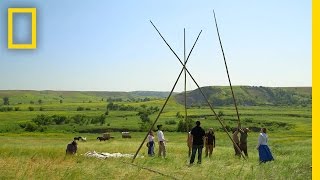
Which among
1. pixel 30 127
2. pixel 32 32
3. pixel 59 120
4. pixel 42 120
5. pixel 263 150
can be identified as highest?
pixel 32 32

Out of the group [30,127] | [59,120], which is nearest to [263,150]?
[30,127]

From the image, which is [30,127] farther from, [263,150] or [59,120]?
[263,150]

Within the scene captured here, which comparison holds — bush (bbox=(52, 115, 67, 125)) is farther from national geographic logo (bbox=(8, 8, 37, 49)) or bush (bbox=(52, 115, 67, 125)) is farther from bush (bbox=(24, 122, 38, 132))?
national geographic logo (bbox=(8, 8, 37, 49))

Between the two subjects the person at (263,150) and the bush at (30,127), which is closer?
the person at (263,150)

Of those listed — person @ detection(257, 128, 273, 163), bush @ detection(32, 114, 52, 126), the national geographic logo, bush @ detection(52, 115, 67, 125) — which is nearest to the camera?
the national geographic logo

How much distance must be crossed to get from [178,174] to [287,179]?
328 cm

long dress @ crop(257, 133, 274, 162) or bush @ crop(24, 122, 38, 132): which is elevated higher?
long dress @ crop(257, 133, 274, 162)

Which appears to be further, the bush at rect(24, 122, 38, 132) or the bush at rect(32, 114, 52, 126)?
the bush at rect(32, 114, 52, 126)

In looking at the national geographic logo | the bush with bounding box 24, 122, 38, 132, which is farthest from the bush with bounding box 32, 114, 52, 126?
the national geographic logo

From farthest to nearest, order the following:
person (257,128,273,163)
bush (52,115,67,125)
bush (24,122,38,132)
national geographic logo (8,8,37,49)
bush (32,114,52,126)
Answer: bush (52,115,67,125), bush (32,114,52,126), bush (24,122,38,132), person (257,128,273,163), national geographic logo (8,8,37,49)

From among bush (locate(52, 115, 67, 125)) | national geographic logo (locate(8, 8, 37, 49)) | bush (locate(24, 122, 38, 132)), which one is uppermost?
national geographic logo (locate(8, 8, 37, 49))

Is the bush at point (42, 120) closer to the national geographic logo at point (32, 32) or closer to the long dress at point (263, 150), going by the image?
the long dress at point (263, 150)

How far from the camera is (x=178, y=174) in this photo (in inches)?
537

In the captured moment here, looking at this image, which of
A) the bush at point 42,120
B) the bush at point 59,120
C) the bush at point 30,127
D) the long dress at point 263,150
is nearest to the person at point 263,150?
the long dress at point 263,150
